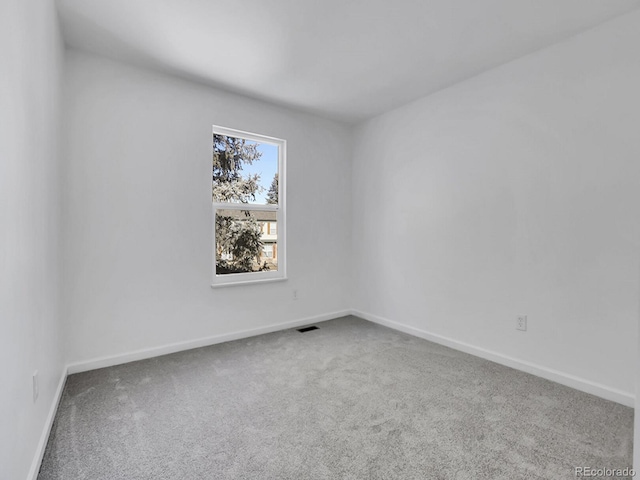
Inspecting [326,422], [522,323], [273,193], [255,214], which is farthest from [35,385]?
[522,323]

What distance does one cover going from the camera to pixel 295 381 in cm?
246

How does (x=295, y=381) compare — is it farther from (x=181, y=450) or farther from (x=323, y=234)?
(x=323, y=234)

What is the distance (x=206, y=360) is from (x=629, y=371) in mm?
3065

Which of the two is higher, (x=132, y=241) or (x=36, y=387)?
(x=132, y=241)

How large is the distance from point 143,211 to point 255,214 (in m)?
1.12

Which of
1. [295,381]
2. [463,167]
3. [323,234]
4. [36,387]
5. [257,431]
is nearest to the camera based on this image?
[36,387]

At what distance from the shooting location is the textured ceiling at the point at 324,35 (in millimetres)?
2088

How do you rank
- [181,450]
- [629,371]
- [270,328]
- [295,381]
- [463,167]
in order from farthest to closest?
1. [270,328]
2. [463,167]
3. [295,381]
4. [629,371]
5. [181,450]

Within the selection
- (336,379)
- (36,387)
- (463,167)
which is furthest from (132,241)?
(463,167)

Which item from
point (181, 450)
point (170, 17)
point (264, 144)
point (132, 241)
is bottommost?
point (181, 450)

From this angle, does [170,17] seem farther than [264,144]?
No

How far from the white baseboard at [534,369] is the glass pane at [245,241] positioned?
5.45 ft

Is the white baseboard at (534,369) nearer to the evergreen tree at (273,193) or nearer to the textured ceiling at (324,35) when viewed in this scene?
the evergreen tree at (273,193)

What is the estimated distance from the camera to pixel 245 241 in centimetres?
359
